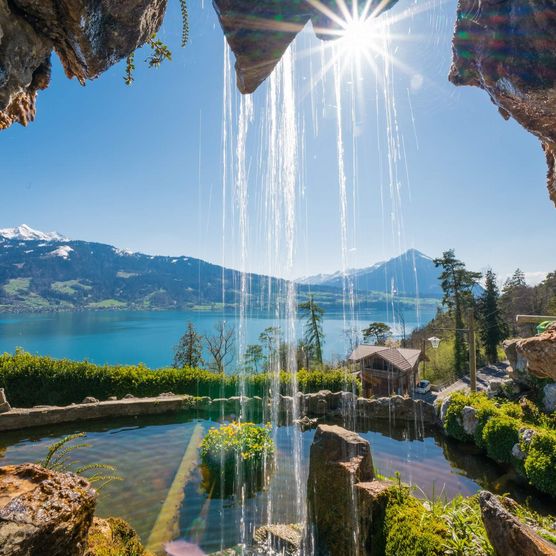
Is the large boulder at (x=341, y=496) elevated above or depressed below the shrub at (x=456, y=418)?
above

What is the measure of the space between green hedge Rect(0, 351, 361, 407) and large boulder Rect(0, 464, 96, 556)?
14.3 metres

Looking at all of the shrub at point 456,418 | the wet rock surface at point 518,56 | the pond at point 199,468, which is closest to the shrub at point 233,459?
the pond at point 199,468

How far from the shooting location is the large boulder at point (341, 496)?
4.47 m

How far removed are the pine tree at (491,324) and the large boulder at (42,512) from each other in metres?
31.0

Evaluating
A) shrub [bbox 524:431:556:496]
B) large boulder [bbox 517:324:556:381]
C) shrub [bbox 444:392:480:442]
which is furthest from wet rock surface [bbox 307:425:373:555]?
shrub [bbox 444:392:480:442]

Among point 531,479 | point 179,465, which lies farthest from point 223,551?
point 531,479

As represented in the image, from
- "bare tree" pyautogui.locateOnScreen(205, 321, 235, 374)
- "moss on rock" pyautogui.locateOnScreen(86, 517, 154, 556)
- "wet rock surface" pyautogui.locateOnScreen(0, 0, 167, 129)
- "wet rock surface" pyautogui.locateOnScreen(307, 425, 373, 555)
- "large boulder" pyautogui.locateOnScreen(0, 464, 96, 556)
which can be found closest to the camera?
"large boulder" pyautogui.locateOnScreen(0, 464, 96, 556)

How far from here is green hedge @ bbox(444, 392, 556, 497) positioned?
7711 mm

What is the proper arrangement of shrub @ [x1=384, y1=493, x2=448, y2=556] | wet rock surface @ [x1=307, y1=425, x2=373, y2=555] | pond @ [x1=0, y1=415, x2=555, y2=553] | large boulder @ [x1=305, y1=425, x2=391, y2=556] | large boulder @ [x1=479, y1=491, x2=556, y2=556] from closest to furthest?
large boulder @ [x1=479, y1=491, x2=556, y2=556], shrub @ [x1=384, y1=493, x2=448, y2=556], large boulder @ [x1=305, y1=425, x2=391, y2=556], wet rock surface @ [x1=307, y1=425, x2=373, y2=555], pond @ [x1=0, y1=415, x2=555, y2=553]

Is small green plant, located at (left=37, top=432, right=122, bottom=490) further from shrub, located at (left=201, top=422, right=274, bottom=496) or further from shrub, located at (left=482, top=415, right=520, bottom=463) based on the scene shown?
shrub, located at (left=482, top=415, right=520, bottom=463)

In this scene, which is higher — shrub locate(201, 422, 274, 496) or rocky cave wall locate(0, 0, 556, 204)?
rocky cave wall locate(0, 0, 556, 204)

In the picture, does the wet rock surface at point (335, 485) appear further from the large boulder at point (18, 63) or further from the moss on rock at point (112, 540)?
the large boulder at point (18, 63)

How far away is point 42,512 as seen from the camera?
2.09 meters

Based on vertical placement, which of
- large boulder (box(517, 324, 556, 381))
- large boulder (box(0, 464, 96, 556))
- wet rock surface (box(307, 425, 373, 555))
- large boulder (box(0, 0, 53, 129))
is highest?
large boulder (box(0, 0, 53, 129))
